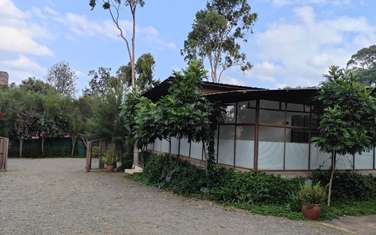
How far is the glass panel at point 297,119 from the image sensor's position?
10773 mm

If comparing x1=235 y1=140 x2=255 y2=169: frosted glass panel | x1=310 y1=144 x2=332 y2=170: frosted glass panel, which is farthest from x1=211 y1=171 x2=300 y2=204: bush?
x1=310 y1=144 x2=332 y2=170: frosted glass panel

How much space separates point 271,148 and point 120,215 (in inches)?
178

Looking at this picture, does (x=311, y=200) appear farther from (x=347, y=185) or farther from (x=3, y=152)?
(x=3, y=152)

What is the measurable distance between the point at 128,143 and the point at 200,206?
30.3 feet

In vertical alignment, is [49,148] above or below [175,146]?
below

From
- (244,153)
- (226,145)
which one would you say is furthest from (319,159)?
(226,145)

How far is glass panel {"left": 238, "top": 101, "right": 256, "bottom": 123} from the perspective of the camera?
10.4 metres

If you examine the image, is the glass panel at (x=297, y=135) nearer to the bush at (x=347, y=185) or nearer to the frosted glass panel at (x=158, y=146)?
the bush at (x=347, y=185)

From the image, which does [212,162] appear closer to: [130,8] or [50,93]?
[130,8]

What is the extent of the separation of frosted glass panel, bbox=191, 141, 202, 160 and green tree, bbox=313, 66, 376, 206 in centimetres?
435

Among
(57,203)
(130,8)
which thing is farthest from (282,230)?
(130,8)

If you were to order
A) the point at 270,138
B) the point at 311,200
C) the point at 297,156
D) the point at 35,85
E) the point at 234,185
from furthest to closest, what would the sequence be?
the point at 35,85, the point at 297,156, the point at 270,138, the point at 234,185, the point at 311,200

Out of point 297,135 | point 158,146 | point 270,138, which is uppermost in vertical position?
point 297,135

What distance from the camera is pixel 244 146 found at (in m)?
10.4
